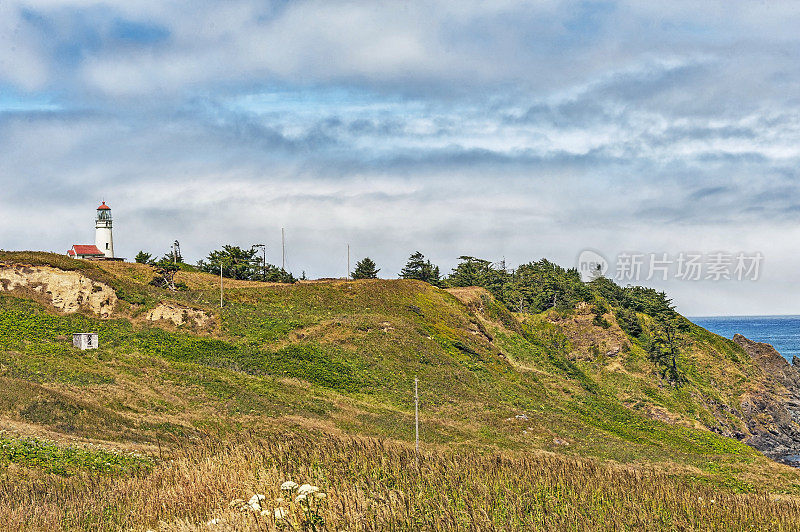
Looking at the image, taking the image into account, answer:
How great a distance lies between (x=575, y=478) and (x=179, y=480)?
582cm

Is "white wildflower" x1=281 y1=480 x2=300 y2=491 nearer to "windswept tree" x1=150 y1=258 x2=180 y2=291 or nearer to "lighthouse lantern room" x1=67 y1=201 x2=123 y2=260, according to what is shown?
"windswept tree" x1=150 y1=258 x2=180 y2=291

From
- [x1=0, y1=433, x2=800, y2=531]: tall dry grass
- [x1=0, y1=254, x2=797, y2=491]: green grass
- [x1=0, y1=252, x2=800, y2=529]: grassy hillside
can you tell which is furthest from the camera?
[x1=0, y1=254, x2=797, y2=491]: green grass

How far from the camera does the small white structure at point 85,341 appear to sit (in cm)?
4122

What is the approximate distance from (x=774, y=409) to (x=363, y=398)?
5826 centimetres

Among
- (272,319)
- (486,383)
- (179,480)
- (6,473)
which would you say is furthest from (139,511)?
(272,319)

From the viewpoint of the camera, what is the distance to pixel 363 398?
41.1m

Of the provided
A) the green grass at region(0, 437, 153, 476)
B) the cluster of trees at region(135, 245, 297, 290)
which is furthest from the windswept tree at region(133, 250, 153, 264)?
the green grass at region(0, 437, 153, 476)

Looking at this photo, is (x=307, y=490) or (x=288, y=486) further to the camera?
(x=288, y=486)

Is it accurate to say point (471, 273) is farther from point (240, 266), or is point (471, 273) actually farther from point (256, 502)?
point (256, 502)

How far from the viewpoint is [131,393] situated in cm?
3234

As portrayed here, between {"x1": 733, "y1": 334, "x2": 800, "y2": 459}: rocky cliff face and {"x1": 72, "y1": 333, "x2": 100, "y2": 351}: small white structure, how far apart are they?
60484 mm

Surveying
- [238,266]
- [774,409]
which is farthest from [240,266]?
[774,409]

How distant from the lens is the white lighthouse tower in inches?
3839

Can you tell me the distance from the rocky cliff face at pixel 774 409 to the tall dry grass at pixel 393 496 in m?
63.0
